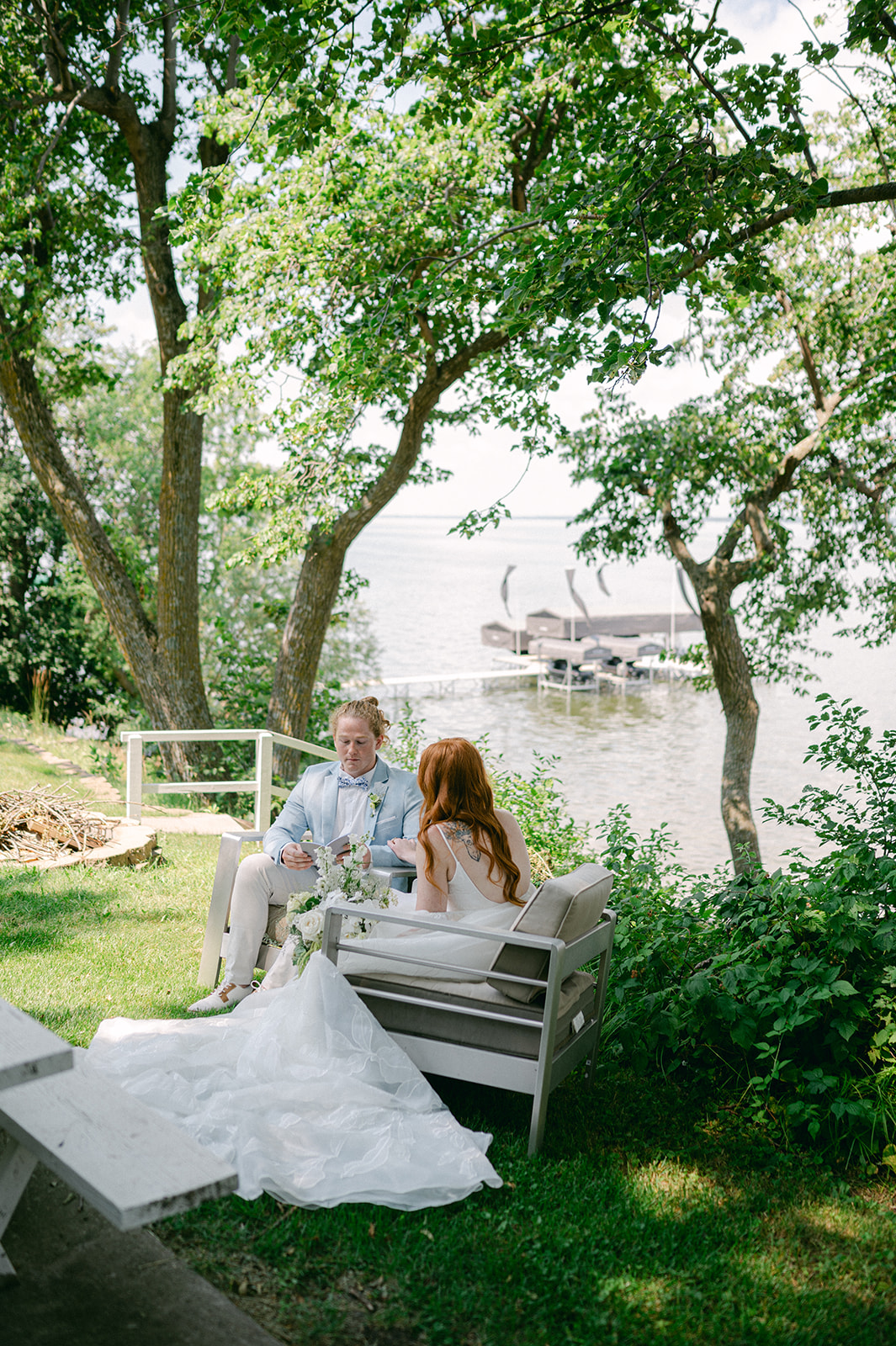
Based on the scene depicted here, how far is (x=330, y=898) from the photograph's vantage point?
396cm

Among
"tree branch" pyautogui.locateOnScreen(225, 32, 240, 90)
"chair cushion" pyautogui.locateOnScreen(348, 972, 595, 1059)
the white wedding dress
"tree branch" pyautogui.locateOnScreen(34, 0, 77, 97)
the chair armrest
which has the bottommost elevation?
the white wedding dress

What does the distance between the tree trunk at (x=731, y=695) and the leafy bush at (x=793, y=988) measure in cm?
777

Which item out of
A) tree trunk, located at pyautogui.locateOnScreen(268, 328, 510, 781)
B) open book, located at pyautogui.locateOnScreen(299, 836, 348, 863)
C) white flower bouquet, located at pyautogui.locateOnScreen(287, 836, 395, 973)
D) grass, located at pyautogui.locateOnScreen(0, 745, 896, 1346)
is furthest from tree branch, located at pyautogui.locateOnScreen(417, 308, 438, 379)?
grass, located at pyautogui.locateOnScreen(0, 745, 896, 1346)

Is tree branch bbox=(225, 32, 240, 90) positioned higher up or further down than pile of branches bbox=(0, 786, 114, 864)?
higher up

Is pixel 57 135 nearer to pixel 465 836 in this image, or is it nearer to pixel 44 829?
pixel 44 829

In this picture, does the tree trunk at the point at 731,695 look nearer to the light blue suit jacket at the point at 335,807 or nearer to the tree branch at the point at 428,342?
the tree branch at the point at 428,342

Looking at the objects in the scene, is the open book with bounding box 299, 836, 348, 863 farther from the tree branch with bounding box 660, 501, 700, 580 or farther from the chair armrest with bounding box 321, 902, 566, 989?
the tree branch with bounding box 660, 501, 700, 580

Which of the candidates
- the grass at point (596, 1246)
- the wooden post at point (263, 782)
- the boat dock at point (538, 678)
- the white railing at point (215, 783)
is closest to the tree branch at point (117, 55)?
the white railing at point (215, 783)

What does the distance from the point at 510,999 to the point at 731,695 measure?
9.80 metres

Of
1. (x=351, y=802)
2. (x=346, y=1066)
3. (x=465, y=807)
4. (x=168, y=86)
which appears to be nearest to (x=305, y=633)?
(x=168, y=86)

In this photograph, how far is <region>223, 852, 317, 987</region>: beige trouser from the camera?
4441mm

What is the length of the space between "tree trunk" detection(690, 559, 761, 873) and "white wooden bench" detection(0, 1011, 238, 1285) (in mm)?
10488

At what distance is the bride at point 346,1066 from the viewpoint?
3016 mm

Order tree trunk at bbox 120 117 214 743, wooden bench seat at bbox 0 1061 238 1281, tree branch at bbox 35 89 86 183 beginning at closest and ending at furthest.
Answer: wooden bench seat at bbox 0 1061 238 1281 → tree branch at bbox 35 89 86 183 → tree trunk at bbox 120 117 214 743
